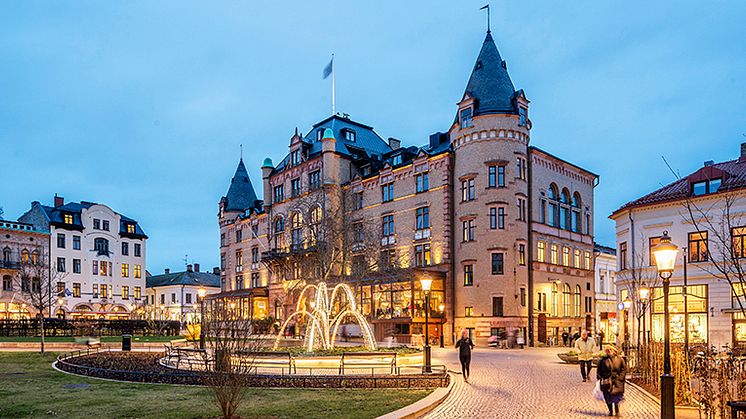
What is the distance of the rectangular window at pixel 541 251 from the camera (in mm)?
49019

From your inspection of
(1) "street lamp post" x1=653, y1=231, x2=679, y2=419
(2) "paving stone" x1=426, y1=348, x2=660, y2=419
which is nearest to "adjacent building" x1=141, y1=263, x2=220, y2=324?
(2) "paving stone" x1=426, y1=348, x2=660, y2=419

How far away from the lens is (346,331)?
53531 millimetres

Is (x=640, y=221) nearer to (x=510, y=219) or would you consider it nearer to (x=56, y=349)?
(x=510, y=219)

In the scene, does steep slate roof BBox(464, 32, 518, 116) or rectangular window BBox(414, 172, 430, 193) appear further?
rectangular window BBox(414, 172, 430, 193)

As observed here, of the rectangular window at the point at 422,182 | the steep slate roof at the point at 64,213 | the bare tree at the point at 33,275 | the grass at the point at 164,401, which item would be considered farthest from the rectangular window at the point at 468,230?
the steep slate roof at the point at 64,213

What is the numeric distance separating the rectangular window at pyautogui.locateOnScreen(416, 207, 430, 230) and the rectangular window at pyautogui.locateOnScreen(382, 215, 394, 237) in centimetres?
333

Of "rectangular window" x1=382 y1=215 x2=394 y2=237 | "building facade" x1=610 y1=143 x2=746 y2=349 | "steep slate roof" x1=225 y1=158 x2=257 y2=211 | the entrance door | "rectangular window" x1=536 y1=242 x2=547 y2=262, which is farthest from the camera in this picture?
"steep slate roof" x1=225 y1=158 x2=257 y2=211

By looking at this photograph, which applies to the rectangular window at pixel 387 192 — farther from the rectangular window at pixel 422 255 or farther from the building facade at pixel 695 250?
the building facade at pixel 695 250

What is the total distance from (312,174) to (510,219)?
22.6 meters

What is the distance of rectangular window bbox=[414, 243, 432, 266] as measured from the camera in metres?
51.0

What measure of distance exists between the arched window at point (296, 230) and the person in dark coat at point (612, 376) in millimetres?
47907

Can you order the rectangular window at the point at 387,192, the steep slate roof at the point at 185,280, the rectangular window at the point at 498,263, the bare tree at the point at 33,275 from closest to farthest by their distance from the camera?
the rectangular window at the point at 498,263 → the rectangular window at the point at 387,192 → the bare tree at the point at 33,275 → the steep slate roof at the point at 185,280

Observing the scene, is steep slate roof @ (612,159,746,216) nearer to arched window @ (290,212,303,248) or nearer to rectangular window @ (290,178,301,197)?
arched window @ (290,212,303,248)

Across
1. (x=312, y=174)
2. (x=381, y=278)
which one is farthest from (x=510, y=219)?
(x=312, y=174)
